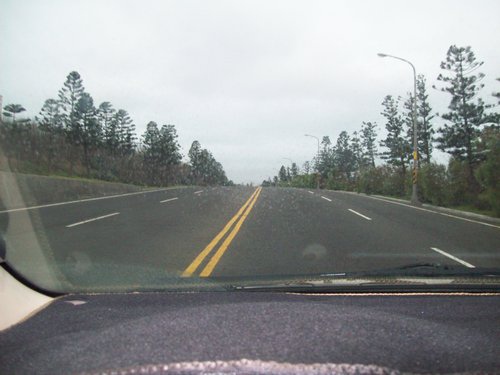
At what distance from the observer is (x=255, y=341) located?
2141 millimetres

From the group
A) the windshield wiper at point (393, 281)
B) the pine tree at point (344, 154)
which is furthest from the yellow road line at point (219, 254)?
the pine tree at point (344, 154)

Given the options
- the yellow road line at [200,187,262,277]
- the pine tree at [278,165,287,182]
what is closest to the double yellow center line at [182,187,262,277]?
the yellow road line at [200,187,262,277]

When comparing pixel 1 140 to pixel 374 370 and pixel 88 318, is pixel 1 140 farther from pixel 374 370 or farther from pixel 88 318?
pixel 374 370

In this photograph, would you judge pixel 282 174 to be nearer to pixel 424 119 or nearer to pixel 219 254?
pixel 424 119

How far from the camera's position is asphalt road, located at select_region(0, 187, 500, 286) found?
271 inches

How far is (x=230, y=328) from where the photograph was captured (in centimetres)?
238

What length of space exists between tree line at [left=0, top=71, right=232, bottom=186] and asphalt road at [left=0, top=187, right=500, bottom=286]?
7.37 meters

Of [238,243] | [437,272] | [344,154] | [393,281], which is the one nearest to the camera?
[393,281]

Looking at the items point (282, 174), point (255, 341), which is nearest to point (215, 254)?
point (255, 341)

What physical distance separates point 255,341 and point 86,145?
146 ft

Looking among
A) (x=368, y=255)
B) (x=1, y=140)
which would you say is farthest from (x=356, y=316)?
(x=1, y=140)

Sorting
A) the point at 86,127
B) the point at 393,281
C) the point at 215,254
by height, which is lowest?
the point at 215,254

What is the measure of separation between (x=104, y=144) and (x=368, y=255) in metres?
46.9

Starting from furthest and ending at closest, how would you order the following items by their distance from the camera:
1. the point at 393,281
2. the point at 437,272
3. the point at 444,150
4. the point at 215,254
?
the point at 444,150 → the point at 215,254 → the point at 437,272 → the point at 393,281
